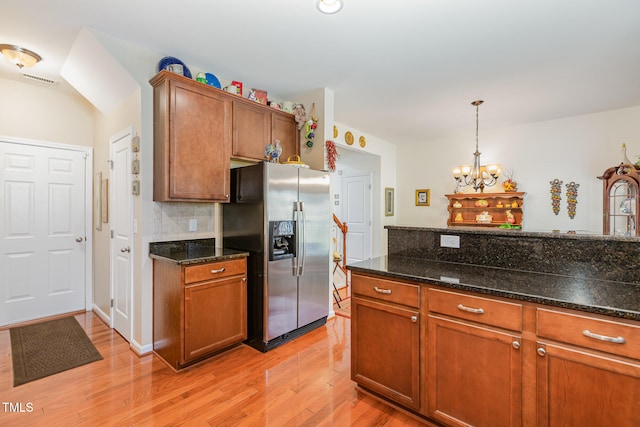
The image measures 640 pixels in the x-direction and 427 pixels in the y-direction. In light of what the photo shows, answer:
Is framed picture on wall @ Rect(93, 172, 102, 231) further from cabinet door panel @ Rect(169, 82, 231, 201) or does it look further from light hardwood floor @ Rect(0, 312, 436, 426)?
cabinet door panel @ Rect(169, 82, 231, 201)

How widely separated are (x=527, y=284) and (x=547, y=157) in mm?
4109

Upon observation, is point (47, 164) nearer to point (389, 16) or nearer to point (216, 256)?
point (216, 256)

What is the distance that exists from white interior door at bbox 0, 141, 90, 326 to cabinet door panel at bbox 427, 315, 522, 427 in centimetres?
419

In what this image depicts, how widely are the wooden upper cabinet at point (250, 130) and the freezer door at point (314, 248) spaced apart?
577 millimetres

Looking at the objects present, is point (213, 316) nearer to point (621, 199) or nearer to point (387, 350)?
point (387, 350)

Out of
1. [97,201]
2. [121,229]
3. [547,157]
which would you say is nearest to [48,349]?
[121,229]

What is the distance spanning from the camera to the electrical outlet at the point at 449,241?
2.15 m

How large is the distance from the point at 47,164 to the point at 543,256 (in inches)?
192

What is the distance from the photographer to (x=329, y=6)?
2053mm

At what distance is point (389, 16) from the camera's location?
7.16 feet

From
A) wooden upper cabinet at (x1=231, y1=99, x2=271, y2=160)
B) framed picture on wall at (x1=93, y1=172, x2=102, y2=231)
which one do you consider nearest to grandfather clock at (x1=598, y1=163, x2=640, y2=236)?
wooden upper cabinet at (x1=231, y1=99, x2=271, y2=160)

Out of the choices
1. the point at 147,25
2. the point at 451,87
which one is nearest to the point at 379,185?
the point at 451,87

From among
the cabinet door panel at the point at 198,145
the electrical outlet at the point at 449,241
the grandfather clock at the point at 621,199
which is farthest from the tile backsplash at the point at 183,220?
the grandfather clock at the point at 621,199

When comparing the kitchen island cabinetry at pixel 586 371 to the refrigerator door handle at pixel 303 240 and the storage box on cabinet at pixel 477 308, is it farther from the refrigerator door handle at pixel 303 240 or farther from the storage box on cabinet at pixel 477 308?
the refrigerator door handle at pixel 303 240
